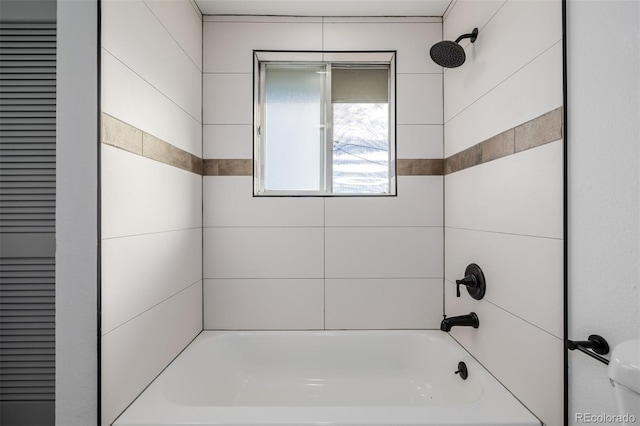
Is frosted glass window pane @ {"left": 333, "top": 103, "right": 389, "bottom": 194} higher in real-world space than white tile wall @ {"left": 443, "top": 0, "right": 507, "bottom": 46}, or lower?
lower

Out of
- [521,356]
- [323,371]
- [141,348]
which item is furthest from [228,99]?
[521,356]

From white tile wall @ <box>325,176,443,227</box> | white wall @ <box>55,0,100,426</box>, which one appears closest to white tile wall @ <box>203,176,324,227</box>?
white tile wall @ <box>325,176,443,227</box>

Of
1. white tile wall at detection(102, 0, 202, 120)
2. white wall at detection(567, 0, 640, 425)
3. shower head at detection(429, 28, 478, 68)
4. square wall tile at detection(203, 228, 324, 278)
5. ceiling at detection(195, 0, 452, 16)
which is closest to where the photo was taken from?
white wall at detection(567, 0, 640, 425)

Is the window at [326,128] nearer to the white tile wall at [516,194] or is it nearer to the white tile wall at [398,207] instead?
the white tile wall at [398,207]

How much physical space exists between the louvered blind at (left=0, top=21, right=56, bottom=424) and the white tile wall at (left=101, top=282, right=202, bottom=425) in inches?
26.3

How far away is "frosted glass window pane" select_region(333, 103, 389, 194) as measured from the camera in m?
2.24

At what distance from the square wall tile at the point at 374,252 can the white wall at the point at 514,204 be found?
0.28 m

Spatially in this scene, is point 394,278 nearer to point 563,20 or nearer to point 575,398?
point 575,398

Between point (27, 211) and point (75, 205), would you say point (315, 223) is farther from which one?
point (27, 211)

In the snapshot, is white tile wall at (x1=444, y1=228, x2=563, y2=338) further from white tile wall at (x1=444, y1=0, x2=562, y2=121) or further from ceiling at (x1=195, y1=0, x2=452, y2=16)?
ceiling at (x1=195, y1=0, x2=452, y2=16)

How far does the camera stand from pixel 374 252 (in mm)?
2061

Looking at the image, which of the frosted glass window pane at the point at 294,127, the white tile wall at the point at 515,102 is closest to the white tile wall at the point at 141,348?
the frosted glass window pane at the point at 294,127

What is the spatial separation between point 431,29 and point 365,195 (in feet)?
3.75

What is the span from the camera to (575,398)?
997mm
